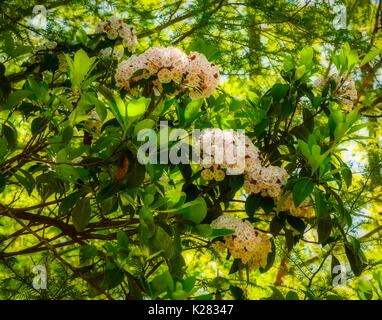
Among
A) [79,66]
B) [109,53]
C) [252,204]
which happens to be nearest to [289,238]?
[252,204]

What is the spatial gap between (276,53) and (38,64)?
51.0 inches

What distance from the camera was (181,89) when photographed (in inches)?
81.6

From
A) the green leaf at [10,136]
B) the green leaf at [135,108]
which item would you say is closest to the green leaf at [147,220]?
the green leaf at [135,108]

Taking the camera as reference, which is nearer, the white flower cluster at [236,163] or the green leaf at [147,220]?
the green leaf at [147,220]

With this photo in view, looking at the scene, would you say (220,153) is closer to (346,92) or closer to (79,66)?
(79,66)

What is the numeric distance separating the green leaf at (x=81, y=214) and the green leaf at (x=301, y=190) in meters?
0.63

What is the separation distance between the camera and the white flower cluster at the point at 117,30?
2658 millimetres

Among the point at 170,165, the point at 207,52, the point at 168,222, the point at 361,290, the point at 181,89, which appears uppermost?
the point at 207,52

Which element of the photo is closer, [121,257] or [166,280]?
[166,280]

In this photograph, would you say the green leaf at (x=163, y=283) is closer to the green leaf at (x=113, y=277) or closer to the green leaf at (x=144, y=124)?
the green leaf at (x=113, y=277)

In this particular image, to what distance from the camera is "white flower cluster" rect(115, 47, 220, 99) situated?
202cm

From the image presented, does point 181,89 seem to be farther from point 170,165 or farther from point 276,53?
point 276,53

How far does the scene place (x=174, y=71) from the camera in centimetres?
201
